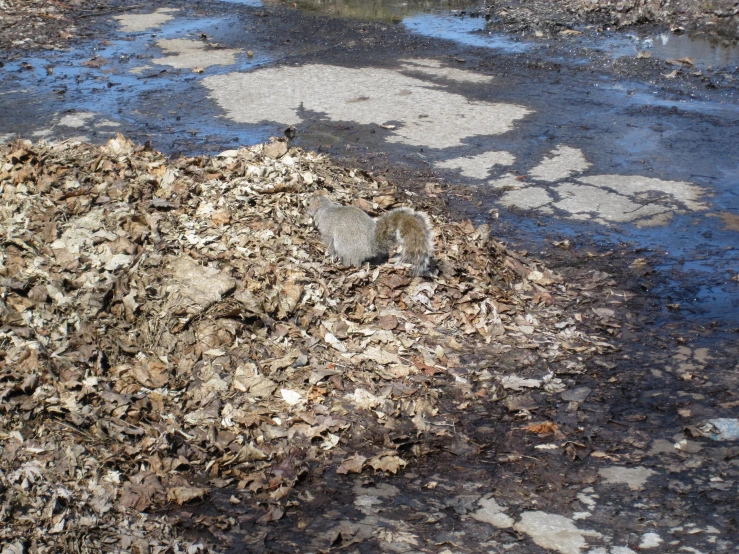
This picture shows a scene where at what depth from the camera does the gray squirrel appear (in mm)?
5090

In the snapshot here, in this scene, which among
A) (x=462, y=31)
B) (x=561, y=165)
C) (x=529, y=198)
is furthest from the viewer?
(x=462, y=31)

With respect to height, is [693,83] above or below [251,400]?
above

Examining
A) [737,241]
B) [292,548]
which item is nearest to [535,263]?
[737,241]

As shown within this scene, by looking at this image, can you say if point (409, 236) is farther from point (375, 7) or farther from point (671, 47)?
point (375, 7)

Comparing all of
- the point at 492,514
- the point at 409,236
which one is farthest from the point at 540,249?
the point at 492,514

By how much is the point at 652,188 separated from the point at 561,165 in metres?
0.87

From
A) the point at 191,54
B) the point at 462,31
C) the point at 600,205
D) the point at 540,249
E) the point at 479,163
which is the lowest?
the point at 540,249

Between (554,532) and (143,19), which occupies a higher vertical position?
(143,19)

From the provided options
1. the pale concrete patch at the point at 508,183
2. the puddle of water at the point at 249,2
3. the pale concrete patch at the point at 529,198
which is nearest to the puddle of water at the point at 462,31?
the puddle of water at the point at 249,2

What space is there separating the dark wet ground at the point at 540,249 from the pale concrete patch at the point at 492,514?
0.03 metres

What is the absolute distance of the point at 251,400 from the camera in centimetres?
412

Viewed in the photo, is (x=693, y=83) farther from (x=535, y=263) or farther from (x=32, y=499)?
(x=32, y=499)

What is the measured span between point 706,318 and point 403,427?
2.38m

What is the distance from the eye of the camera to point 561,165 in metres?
7.32
